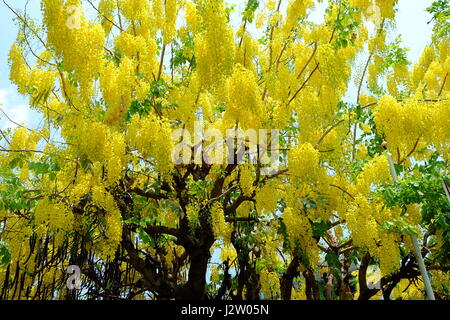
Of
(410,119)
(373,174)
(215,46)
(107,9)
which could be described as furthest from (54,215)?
(410,119)

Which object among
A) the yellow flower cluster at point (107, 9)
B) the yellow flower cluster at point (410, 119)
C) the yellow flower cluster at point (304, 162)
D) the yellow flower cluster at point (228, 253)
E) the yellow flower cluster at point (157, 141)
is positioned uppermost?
the yellow flower cluster at point (107, 9)

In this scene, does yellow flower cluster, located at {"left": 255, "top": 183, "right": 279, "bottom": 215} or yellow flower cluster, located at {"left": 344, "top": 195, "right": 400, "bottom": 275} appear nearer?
yellow flower cluster, located at {"left": 344, "top": 195, "right": 400, "bottom": 275}

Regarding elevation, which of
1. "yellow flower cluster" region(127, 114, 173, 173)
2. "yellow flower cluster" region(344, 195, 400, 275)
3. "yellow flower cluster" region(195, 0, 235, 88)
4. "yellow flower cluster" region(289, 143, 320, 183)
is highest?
"yellow flower cluster" region(195, 0, 235, 88)

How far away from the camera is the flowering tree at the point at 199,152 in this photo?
11.5 feet

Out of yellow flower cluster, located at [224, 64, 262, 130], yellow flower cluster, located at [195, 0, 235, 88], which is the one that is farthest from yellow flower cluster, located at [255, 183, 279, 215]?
yellow flower cluster, located at [195, 0, 235, 88]

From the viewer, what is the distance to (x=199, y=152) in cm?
425

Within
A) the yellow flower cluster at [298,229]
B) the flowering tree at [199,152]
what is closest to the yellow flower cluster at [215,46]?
the flowering tree at [199,152]

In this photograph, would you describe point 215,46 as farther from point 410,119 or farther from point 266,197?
point 410,119

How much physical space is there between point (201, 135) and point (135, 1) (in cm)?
162

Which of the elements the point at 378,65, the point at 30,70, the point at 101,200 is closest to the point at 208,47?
the point at 101,200

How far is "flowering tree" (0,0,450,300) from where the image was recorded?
3490 millimetres

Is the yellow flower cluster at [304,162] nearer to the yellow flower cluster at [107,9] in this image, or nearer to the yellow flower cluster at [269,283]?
the yellow flower cluster at [269,283]

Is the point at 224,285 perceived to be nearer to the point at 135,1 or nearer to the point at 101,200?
the point at 101,200

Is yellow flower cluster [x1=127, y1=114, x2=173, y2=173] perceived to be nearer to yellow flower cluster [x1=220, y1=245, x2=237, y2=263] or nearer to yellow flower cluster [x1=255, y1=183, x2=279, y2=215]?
yellow flower cluster [x1=255, y1=183, x2=279, y2=215]
